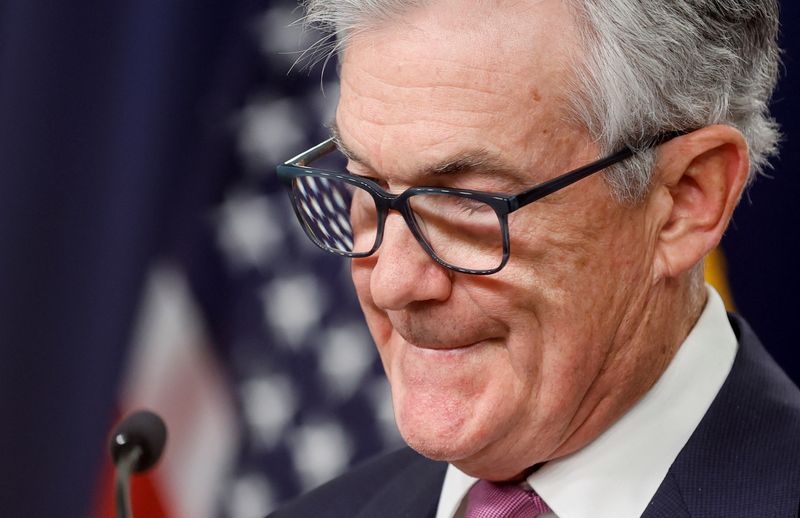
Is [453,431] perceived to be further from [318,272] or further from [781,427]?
[318,272]

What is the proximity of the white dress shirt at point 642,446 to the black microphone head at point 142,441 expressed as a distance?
0.56m

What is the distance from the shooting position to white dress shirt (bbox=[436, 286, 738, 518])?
1488 mm

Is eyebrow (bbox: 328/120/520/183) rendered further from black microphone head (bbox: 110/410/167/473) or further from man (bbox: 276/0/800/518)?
black microphone head (bbox: 110/410/167/473)

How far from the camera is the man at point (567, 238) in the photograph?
133cm

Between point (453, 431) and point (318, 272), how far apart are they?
1.18m

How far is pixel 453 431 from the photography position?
4.74ft

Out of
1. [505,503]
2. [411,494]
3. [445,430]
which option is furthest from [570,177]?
[411,494]

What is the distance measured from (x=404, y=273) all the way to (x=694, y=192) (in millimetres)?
409

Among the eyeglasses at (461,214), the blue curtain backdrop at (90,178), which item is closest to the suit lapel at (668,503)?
the eyeglasses at (461,214)

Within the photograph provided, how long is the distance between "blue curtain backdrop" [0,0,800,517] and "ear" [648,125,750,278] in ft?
4.10

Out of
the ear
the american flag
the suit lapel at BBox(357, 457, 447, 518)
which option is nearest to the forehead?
the ear

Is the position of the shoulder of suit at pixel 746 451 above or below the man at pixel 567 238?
below

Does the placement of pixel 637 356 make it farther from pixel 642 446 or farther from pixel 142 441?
pixel 142 441

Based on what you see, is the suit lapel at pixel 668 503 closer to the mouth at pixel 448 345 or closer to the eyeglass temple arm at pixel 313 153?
the mouth at pixel 448 345
